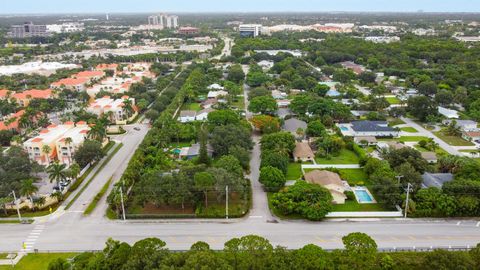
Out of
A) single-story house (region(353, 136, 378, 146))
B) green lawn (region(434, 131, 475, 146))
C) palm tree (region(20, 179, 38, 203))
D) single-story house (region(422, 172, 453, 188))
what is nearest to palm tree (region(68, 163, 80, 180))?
palm tree (region(20, 179, 38, 203))

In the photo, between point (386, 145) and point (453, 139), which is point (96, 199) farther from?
point (453, 139)

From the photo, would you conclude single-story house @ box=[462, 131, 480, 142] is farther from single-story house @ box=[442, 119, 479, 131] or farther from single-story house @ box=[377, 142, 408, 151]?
single-story house @ box=[377, 142, 408, 151]

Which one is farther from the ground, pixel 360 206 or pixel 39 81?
pixel 39 81

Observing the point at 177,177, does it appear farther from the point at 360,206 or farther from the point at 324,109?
the point at 324,109

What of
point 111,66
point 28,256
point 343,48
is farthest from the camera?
point 343,48

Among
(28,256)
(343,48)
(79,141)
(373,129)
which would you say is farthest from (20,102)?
(343,48)

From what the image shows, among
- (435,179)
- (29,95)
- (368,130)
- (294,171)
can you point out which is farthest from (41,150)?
(435,179)

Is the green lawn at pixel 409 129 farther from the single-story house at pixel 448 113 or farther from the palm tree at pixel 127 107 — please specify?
the palm tree at pixel 127 107
